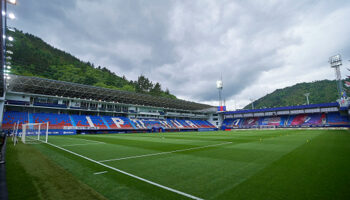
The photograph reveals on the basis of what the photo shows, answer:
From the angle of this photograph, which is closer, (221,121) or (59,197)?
(59,197)

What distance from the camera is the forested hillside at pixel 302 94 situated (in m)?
84.5

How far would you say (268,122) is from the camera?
61.0m

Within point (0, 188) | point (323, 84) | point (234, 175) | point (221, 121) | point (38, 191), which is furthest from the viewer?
point (323, 84)

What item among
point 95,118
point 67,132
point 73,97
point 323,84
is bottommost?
point 67,132

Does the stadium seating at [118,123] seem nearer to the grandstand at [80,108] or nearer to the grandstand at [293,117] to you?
the grandstand at [80,108]

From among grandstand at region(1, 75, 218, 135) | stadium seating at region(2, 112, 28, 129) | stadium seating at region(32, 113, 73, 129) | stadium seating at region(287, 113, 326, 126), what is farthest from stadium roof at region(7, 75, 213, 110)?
stadium seating at region(287, 113, 326, 126)

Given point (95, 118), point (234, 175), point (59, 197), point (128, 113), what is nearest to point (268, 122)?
point (128, 113)

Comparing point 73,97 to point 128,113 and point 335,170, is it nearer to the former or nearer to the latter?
point 128,113

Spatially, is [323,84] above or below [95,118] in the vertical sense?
above

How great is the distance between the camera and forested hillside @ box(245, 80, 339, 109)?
3327 inches

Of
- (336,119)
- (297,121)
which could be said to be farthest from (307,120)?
(336,119)

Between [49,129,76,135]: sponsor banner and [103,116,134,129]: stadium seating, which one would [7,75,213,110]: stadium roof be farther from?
[49,129,76,135]: sponsor banner

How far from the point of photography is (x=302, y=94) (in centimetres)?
9594

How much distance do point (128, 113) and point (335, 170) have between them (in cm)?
5178
